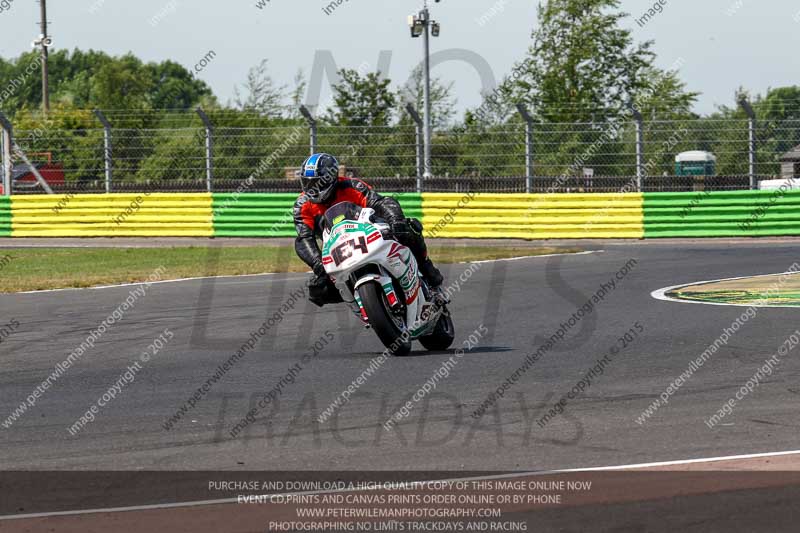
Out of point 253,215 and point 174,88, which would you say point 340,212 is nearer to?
point 253,215

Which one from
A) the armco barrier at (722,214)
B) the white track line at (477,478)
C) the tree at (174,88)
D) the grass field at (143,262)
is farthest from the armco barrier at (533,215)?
the tree at (174,88)

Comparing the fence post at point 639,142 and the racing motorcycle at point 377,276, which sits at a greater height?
the fence post at point 639,142

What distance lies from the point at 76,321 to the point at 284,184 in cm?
1520

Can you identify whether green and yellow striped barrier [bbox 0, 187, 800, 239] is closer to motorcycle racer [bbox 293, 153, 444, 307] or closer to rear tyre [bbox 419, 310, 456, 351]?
rear tyre [bbox 419, 310, 456, 351]

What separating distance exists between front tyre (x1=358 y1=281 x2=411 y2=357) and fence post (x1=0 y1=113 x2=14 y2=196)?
19.8 metres

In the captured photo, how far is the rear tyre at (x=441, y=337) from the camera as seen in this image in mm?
10391

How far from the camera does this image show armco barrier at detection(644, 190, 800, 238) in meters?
24.1

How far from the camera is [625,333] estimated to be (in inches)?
431

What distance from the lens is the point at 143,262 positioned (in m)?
21.3

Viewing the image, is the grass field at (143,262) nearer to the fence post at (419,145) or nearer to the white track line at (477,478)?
the fence post at (419,145)

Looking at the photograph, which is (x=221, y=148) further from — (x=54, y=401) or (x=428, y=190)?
(x=54, y=401)

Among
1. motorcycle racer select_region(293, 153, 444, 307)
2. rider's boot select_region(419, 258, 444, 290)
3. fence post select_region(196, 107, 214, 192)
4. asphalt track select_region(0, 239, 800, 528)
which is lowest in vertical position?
asphalt track select_region(0, 239, 800, 528)

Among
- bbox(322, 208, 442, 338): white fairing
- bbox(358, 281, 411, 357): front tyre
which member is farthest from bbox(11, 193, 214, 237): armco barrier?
bbox(358, 281, 411, 357): front tyre

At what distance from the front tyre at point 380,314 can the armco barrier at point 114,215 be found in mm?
17833
